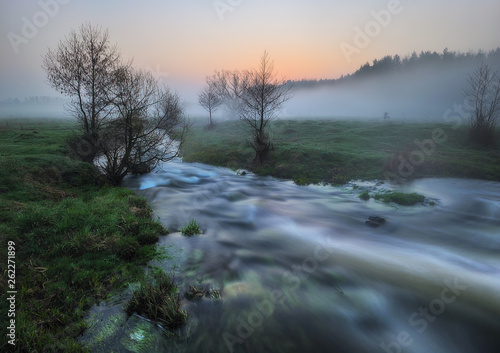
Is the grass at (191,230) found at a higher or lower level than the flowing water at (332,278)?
higher

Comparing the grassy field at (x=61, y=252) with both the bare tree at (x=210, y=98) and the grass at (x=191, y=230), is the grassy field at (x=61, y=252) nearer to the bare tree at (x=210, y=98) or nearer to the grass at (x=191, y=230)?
the grass at (x=191, y=230)

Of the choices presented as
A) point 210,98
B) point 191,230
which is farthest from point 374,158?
point 210,98

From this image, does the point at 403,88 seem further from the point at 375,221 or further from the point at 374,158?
the point at 375,221

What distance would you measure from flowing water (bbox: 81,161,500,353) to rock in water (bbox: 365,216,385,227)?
27 centimetres

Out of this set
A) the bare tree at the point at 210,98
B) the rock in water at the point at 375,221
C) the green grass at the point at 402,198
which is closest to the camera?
the rock in water at the point at 375,221

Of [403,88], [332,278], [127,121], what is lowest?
[332,278]

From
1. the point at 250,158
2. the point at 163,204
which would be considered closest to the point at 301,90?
the point at 250,158

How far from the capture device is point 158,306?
5.14m

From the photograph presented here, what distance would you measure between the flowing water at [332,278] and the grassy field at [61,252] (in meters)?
0.67

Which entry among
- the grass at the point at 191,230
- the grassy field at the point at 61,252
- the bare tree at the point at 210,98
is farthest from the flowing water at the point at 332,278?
the bare tree at the point at 210,98

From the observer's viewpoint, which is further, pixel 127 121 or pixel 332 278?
pixel 127 121

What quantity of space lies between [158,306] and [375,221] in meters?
9.66

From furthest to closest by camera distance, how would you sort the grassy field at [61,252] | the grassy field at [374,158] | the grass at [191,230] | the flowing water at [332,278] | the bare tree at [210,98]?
the bare tree at [210,98] → the grassy field at [374,158] → the grass at [191,230] → the flowing water at [332,278] → the grassy field at [61,252]

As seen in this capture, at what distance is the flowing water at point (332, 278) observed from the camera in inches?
196
